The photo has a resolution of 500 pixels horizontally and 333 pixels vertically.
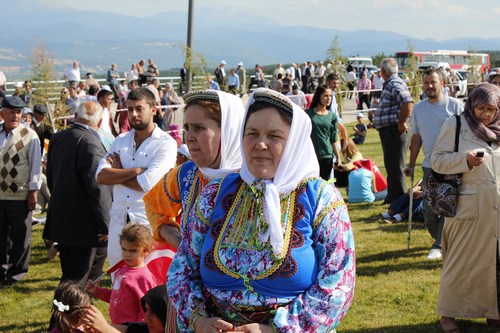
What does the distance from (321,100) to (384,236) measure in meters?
2.05

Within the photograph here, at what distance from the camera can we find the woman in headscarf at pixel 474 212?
18.0 feet

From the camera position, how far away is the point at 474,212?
558 centimetres

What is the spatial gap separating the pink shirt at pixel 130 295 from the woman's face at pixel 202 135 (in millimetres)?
1530

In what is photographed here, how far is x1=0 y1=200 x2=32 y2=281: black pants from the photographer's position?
809 cm

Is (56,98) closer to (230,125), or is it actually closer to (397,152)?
(397,152)

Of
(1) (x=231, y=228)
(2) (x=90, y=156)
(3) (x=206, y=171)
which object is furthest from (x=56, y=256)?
(1) (x=231, y=228)

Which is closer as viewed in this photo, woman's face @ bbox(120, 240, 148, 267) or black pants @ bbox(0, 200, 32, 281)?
woman's face @ bbox(120, 240, 148, 267)

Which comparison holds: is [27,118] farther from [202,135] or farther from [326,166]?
[202,135]

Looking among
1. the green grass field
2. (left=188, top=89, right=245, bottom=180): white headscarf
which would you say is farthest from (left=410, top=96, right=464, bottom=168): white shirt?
(left=188, top=89, right=245, bottom=180): white headscarf

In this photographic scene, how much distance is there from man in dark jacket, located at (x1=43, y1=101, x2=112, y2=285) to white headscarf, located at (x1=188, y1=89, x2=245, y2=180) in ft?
9.54

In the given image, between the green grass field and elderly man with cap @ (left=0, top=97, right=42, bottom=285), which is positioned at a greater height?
elderly man with cap @ (left=0, top=97, right=42, bottom=285)

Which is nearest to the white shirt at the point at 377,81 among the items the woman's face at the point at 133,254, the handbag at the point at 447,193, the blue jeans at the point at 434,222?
the blue jeans at the point at 434,222

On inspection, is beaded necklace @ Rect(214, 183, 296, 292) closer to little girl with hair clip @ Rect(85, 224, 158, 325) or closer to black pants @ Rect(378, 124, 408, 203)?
little girl with hair clip @ Rect(85, 224, 158, 325)

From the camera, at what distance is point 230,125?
3.49 meters
